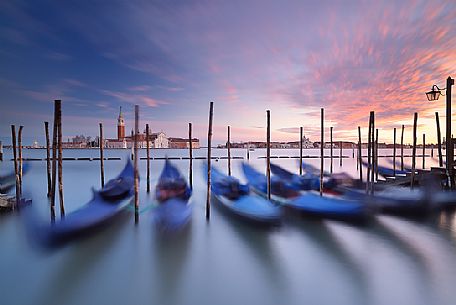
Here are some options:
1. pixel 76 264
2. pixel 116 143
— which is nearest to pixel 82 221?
pixel 76 264

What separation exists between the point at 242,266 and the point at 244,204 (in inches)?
65.4

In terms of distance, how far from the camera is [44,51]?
10.9m

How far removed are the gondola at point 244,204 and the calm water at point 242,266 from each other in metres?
0.43

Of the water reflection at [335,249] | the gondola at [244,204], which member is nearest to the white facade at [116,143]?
the gondola at [244,204]

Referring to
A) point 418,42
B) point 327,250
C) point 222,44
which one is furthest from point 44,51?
point 418,42

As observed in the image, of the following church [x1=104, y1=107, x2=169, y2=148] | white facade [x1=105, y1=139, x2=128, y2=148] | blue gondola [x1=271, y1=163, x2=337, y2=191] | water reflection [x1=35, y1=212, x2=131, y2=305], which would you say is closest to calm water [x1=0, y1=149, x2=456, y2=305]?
water reflection [x1=35, y1=212, x2=131, y2=305]

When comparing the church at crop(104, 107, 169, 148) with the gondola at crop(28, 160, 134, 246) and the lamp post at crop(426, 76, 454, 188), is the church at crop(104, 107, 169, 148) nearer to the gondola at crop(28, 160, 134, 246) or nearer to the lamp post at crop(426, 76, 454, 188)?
the gondola at crop(28, 160, 134, 246)

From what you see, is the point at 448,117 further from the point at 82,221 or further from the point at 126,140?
the point at 126,140

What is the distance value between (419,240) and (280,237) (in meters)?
3.01

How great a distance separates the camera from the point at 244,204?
5848 millimetres

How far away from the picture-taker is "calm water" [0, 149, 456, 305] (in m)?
3.49

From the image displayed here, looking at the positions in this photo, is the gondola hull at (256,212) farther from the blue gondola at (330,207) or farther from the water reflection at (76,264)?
the water reflection at (76,264)

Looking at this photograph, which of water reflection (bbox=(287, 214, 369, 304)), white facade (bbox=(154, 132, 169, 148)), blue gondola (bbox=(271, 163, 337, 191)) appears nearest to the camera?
water reflection (bbox=(287, 214, 369, 304))

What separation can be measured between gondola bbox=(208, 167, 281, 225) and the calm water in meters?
0.43
